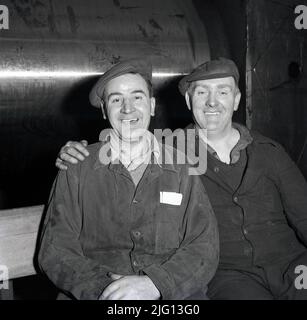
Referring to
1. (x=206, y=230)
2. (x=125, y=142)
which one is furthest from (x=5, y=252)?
(x=206, y=230)

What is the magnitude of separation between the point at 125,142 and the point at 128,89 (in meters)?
0.21

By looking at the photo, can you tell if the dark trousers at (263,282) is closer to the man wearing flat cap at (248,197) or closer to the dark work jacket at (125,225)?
the man wearing flat cap at (248,197)

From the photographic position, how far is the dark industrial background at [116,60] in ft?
7.64

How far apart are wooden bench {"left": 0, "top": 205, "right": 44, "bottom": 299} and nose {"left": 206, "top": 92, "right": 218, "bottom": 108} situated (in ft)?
2.78

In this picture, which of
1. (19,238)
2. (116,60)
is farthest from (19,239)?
(116,60)

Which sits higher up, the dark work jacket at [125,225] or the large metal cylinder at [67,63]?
the large metal cylinder at [67,63]

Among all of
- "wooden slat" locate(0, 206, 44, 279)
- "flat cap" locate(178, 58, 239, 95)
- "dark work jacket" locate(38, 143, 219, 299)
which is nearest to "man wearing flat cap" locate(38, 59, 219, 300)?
"dark work jacket" locate(38, 143, 219, 299)

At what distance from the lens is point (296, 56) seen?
2689 mm

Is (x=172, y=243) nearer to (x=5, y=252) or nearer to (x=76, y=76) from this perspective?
(x=5, y=252)

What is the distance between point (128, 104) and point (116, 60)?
35.9 inches

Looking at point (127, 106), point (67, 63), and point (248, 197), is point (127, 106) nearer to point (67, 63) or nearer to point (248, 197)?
point (248, 197)

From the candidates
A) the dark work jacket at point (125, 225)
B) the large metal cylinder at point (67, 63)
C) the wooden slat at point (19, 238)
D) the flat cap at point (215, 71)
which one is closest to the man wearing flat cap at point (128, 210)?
the dark work jacket at point (125, 225)

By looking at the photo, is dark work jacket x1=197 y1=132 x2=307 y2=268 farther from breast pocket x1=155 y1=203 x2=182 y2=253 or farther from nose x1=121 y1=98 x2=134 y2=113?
nose x1=121 y1=98 x2=134 y2=113

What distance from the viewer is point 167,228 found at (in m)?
1.68
